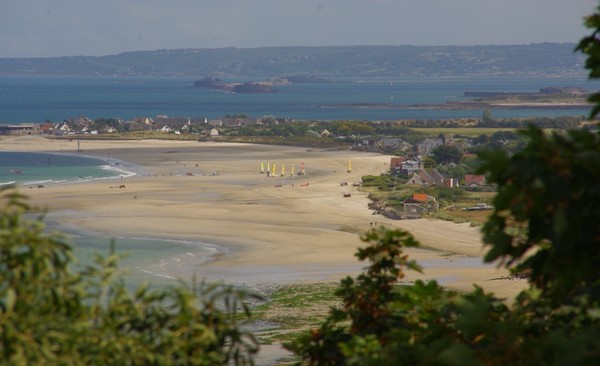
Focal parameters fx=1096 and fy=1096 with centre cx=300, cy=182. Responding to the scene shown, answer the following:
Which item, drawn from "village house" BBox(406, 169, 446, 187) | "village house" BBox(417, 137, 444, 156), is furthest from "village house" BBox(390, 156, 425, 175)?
"village house" BBox(417, 137, 444, 156)

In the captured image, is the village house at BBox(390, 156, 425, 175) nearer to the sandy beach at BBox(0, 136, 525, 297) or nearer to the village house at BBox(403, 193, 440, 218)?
the sandy beach at BBox(0, 136, 525, 297)

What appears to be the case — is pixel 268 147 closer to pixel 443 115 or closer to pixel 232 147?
pixel 232 147

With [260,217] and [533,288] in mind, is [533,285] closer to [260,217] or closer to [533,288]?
[533,288]

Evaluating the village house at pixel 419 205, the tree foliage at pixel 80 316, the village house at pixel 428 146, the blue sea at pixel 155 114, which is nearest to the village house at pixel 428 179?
the village house at pixel 419 205

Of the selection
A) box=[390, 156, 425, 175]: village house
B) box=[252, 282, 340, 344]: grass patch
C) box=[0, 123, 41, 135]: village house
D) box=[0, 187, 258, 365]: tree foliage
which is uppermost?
box=[0, 187, 258, 365]: tree foliage

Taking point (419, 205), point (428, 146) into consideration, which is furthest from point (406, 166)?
point (419, 205)

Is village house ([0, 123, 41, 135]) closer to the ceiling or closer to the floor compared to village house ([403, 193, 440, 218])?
closer to the ceiling
